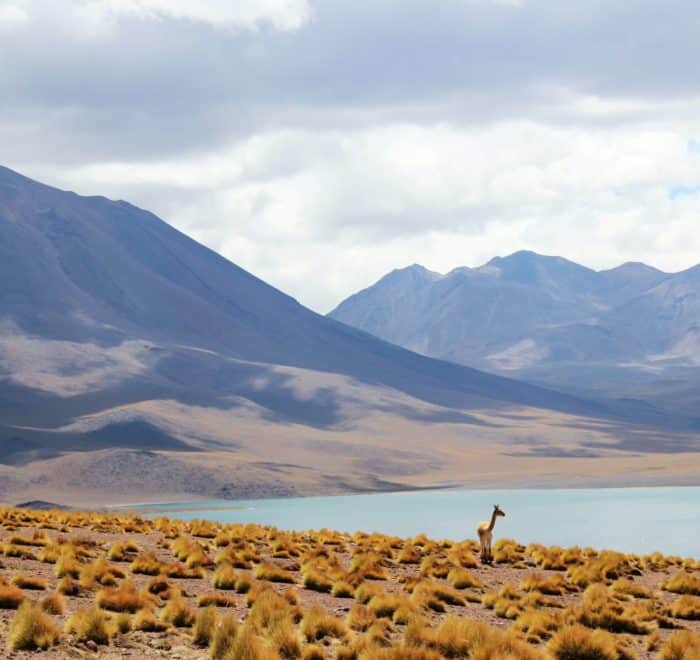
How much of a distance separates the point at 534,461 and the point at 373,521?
343 ft

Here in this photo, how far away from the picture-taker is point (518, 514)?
101 meters

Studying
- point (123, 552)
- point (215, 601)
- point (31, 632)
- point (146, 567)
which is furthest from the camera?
point (123, 552)

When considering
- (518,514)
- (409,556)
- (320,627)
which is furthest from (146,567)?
(518,514)

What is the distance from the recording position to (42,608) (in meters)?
15.4

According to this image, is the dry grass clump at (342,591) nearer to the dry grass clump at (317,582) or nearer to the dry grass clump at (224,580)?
the dry grass clump at (317,582)

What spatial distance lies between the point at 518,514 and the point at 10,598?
88265mm

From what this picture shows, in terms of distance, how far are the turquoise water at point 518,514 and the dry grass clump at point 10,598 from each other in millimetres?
42780

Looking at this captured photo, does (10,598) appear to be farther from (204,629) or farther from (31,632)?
(204,629)

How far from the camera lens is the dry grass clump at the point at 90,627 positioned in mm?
14234

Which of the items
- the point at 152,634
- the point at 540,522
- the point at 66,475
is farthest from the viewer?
the point at 66,475

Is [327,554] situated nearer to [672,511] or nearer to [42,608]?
[42,608]

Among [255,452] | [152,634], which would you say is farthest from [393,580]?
[255,452]

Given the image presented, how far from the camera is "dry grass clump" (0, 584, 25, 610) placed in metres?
15.8

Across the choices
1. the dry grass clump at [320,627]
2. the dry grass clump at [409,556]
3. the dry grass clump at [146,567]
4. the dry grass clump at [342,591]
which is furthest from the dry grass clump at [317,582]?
the dry grass clump at [409,556]
